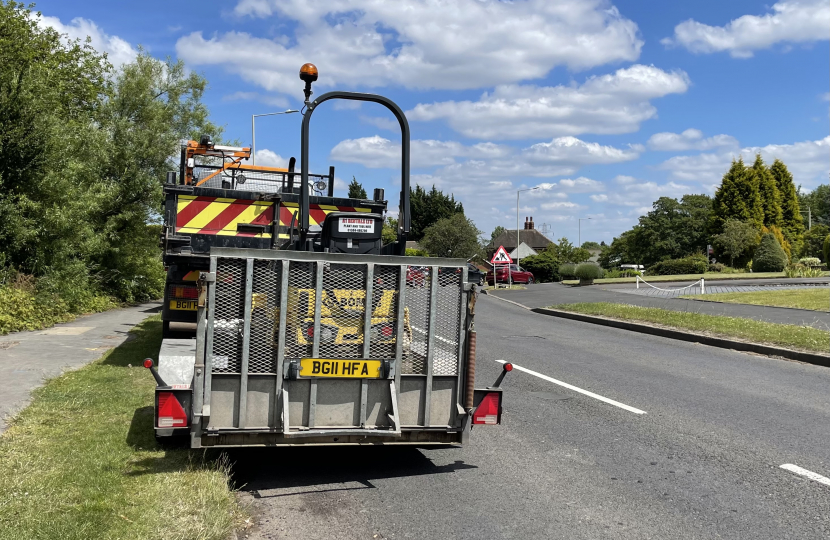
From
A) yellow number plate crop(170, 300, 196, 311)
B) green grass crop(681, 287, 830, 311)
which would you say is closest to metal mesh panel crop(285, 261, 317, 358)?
yellow number plate crop(170, 300, 196, 311)

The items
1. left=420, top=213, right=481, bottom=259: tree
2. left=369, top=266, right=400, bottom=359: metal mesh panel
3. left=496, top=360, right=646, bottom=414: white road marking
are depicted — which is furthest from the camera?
left=420, top=213, right=481, bottom=259: tree

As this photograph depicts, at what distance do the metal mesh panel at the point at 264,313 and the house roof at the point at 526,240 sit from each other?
12102cm

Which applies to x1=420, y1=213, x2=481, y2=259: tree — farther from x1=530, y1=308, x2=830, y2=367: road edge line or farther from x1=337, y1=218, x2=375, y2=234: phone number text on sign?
x1=337, y1=218, x2=375, y2=234: phone number text on sign

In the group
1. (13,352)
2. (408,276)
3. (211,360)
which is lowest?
(13,352)

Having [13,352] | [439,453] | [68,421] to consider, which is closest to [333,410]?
[439,453]

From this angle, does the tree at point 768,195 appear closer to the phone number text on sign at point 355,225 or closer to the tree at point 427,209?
the tree at point 427,209

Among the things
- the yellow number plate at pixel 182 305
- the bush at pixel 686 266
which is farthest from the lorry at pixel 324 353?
the bush at pixel 686 266

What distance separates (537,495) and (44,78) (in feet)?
52.3

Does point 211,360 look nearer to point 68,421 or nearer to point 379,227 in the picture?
point 379,227

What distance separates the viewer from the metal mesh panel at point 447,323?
5.56 metres

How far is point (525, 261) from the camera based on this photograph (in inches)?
2623

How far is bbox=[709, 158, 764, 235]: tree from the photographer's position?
196 feet

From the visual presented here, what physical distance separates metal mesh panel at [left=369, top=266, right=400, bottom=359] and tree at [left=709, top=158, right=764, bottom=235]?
197 ft

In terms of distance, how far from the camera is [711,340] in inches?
576
